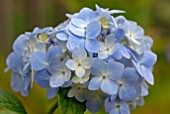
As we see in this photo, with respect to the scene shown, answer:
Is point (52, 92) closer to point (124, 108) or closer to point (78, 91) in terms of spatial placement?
point (78, 91)

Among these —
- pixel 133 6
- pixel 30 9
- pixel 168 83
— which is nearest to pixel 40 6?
pixel 30 9

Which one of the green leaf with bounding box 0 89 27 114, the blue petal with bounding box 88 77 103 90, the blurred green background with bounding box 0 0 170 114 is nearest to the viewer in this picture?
the blue petal with bounding box 88 77 103 90

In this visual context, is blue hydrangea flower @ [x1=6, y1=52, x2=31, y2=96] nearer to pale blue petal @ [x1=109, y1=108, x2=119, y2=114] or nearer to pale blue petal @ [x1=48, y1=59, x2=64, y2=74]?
pale blue petal @ [x1=48, y1=59, x2=64, y2=74]

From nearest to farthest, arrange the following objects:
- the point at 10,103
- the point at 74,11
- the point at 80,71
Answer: the point at 80,71
the point at 10,103
the point at 74,11

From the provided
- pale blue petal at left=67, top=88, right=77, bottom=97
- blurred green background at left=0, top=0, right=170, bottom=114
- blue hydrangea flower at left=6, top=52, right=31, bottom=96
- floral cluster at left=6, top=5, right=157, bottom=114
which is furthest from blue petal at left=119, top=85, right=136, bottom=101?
blurred green background at left=0, top=0, right=170, bottom=114

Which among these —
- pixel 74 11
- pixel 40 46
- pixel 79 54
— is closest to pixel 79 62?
pixel 79 54

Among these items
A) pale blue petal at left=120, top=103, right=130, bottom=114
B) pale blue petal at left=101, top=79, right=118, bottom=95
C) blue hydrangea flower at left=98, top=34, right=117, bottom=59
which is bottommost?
pale blue petal at left=120, top=103, right=130, bottom=114

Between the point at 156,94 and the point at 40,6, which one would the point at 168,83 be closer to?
the point at 156,94
